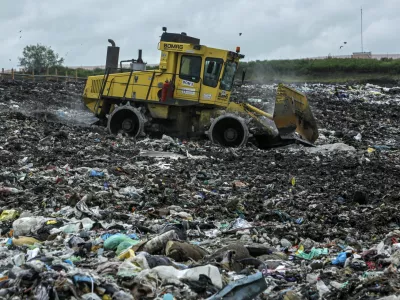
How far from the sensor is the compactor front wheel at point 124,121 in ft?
51.8

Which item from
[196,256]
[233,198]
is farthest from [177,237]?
[233,198]

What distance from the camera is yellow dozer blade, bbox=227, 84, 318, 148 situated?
1456 cm

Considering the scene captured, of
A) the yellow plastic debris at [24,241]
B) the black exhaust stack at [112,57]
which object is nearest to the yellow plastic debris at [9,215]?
the yellow plastic debris at [24,241]

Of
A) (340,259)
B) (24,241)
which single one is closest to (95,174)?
(24,241)

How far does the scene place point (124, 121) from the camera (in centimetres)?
1599

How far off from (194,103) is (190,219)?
7735 mm

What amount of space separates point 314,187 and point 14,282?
593 cm

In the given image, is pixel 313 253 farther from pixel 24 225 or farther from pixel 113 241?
pixel 24 225

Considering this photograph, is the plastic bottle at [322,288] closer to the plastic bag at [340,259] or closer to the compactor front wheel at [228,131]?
the plastic bag at [340,259]

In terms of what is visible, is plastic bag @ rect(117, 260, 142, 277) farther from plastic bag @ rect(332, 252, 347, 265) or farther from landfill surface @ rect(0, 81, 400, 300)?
plastic bag @ rect(332, 252, 347, 265)

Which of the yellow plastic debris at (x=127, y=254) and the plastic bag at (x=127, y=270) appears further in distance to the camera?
the yellow plastic debris at (x=127, y=254)

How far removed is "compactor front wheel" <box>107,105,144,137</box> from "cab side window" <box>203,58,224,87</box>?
68.6 inches

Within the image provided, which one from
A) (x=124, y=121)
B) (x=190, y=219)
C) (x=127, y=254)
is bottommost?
(x=190, y=219)

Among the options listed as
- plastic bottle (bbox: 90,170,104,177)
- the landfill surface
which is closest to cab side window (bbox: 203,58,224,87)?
the landfill surface
